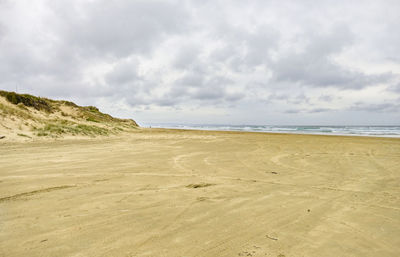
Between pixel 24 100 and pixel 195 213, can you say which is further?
pixel 24 100

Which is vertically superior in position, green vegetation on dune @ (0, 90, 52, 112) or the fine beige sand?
green vegetation on dune @ (0, 90, 52, 112)

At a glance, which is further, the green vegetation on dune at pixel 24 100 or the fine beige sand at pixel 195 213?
the green vegetation on dune at pixel 24 100

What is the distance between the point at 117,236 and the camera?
2.72 m

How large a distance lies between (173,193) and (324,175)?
4.23 m

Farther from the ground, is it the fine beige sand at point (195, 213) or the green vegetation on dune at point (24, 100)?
the green vegetation on dune at point (24, 100)

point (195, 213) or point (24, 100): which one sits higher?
point (24, 100)

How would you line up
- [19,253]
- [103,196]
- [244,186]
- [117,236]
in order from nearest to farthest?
1. [19,253]
2. [117,236]
3. [103,196]
4. [244,186]

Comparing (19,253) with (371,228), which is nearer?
(19,253)

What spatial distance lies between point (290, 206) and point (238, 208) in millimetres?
889

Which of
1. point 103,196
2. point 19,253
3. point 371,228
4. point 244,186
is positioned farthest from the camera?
point 244,186

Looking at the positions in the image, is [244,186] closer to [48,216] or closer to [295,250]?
[295,250]

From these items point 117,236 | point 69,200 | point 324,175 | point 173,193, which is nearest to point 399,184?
point 324,175

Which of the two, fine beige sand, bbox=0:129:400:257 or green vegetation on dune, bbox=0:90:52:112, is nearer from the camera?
fine beige sand, bbox=0:129:400:257

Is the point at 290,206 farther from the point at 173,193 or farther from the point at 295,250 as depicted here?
the point at 173,193
